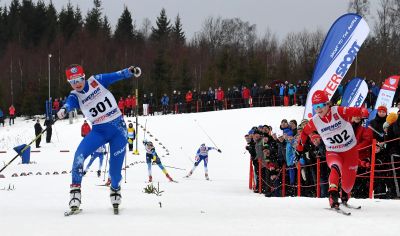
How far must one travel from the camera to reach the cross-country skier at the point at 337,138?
732 centimetres

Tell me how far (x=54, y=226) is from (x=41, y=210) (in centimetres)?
148

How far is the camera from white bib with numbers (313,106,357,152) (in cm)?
736

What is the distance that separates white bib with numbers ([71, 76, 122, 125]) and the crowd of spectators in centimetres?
302

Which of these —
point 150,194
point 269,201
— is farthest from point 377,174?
point 150,194

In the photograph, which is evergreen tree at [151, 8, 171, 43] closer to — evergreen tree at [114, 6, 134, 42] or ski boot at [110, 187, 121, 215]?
evergreen tree at [114, 6, 134, 42]

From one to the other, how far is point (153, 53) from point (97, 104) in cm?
7381

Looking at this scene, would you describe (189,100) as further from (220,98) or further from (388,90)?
(388,90)

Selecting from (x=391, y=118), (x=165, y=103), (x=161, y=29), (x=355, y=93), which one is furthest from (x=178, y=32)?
(x=391, y=118)

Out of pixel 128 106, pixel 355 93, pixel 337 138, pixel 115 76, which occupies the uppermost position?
pixel 128 106

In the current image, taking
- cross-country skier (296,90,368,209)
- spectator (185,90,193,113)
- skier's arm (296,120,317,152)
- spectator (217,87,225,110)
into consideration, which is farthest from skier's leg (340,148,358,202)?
spectator (185,90,193,113)

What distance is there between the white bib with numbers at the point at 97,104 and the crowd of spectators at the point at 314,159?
9.89ft

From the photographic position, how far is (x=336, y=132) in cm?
737

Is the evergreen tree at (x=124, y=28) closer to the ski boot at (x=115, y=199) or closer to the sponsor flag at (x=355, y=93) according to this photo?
the sponsor flag at (x=355, y=93)

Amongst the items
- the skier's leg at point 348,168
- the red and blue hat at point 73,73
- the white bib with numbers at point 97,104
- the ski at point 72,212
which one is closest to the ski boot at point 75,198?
the ski at point 72,212
